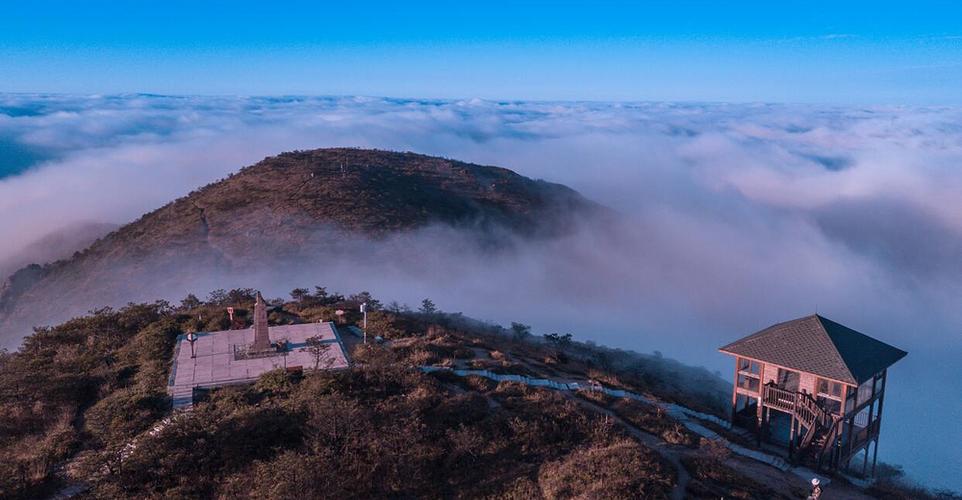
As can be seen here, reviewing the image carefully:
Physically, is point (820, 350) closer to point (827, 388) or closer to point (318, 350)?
point (827, 388)

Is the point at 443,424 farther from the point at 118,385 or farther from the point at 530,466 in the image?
the point at 118,385

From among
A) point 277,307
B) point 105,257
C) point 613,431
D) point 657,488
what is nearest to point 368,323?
point 277,307

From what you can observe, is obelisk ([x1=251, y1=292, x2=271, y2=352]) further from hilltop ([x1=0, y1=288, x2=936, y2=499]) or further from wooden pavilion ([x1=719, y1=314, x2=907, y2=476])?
wooden pavilion ([x1=719, y1=314, x2=907, y2=476])

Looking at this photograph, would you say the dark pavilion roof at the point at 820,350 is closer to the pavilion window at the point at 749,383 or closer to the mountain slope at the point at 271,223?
the pavilion window at the point at 749,383

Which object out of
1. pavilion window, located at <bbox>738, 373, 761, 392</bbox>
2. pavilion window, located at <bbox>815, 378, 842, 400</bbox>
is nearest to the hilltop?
pavilion window, located at <bbox>738, 373, 761, 392</bbox>

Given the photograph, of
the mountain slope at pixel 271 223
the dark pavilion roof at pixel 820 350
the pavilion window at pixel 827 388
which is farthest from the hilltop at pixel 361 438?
the mountain slope at pixel 271 223

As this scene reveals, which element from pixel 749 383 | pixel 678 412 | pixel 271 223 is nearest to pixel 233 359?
pixel 678 412
